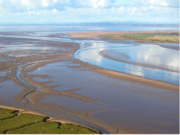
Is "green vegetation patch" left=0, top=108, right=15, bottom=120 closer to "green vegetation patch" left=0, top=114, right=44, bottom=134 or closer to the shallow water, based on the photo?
"green vegetation patch" left=0, top=114, right=44, bottom=134

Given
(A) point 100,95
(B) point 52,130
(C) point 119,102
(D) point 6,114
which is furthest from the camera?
(A) point 100,95

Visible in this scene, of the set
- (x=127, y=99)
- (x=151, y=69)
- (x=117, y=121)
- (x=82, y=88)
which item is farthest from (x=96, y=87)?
(x=151, y=69)

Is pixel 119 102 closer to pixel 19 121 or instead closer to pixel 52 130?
pixel 52 130

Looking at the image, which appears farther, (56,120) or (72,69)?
(72,69)

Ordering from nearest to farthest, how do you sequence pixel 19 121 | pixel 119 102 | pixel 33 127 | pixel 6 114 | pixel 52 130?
pixel 52 130
pixel 33 127
pixel 19 121
pixel 6 114
pixel 119 102

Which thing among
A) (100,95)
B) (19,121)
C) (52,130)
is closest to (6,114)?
(19,121)

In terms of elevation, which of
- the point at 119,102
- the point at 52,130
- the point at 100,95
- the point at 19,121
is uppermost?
the point at 19,121

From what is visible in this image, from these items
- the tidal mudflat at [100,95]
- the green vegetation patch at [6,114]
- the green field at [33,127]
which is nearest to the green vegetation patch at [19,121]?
the green field at [33,127]

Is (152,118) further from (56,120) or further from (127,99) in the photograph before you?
(56,120)
